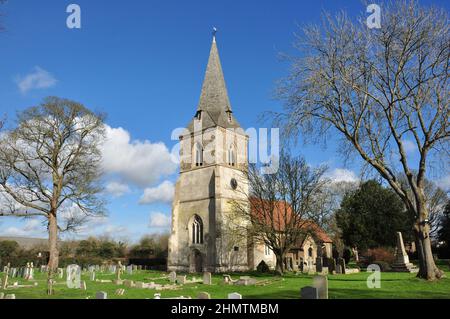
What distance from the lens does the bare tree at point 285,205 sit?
1142 inches

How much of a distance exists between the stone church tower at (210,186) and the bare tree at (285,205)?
2.18 m

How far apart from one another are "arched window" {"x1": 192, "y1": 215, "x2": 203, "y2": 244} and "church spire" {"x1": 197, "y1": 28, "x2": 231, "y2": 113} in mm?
11525

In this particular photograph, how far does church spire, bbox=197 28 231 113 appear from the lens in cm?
4018

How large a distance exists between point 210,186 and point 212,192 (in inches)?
28.1

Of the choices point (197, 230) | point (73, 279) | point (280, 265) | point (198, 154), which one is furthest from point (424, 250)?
point (198, 154)

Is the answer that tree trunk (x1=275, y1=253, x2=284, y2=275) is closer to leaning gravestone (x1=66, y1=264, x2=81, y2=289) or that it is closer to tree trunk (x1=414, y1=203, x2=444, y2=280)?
tree trunk (x1=414, y1=203, x2=444, y2=280)

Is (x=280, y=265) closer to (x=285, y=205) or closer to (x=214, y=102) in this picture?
(x=285, y=205)

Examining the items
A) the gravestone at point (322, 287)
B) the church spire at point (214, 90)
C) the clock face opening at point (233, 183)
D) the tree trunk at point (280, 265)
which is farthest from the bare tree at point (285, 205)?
the gravestone at point (322, 287)

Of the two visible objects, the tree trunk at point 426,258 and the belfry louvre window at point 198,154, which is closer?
the tree trunk at point 426,258

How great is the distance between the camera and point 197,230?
121 ft

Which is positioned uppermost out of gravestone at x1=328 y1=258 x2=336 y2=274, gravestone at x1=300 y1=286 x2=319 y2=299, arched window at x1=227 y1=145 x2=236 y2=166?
arched window at x1=227 y1=145 x2=236 y2=166

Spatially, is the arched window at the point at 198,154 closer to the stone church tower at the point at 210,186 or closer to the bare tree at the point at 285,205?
the stone church tower at the point at 210,186

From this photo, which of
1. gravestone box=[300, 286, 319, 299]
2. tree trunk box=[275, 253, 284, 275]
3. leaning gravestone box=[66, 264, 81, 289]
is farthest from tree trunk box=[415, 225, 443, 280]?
leaning gravestone box=[66, 264, 81, 289]
